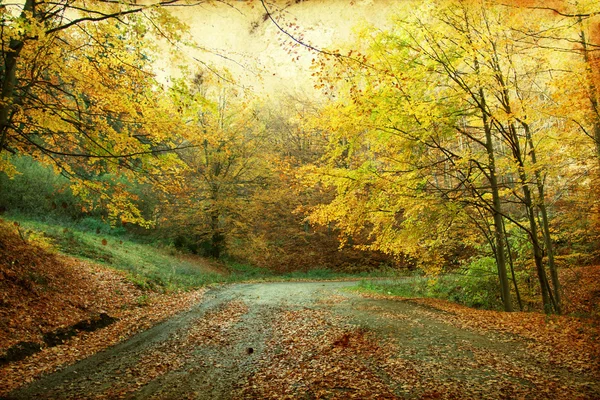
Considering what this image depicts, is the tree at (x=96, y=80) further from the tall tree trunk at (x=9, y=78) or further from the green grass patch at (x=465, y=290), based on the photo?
the green grass patch at (x=465, y=290)

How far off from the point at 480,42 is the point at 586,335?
6.46 meters

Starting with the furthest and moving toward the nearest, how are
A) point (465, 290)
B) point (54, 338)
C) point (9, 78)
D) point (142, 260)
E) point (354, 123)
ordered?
point (142, 260) < point (465, 290) < point (354, 123) < point (9, 78) < point (54, 338)

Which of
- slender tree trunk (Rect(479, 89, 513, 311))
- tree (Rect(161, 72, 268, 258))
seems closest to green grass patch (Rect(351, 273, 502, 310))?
slender tree trunk (Rect(479, 89, 513, 311))

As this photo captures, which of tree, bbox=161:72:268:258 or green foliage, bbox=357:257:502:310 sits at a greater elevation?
tree, bbox=161:72:268:258

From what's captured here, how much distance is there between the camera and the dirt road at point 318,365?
14.2 ft

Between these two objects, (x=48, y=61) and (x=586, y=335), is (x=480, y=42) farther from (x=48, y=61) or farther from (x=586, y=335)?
(x=48, y=61)

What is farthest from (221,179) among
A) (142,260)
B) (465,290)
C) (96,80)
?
(465,290)

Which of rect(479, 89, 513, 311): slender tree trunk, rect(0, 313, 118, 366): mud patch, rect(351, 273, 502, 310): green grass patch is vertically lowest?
rect(0, 313, 118, 366): mud patch

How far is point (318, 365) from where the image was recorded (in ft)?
17.1

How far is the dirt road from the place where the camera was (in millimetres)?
4328

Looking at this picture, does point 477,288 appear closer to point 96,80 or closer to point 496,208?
point 496,208

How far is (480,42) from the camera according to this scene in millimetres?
8383

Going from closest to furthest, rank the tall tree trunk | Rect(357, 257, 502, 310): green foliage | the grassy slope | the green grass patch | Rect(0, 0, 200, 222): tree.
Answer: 1. Rect(0, 0, 200, 222): tree
2. the tall tree trunk
3. Rect(357, 257, 502, 310): green foliage
4. the grassy slope
5. the green grass patch

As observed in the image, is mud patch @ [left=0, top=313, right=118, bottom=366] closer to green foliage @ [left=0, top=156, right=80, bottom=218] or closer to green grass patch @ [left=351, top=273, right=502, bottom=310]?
green grass patch @ [left=351, top=273, right=502, bottom=310]
